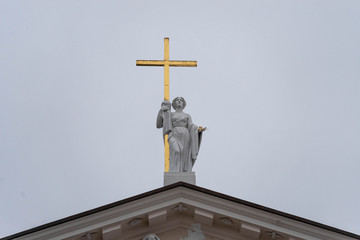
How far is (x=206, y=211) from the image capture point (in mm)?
15109

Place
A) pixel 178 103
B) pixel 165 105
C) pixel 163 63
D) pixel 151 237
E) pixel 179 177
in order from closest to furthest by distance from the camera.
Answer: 1. pixel 151 237
2. pixel 179 177
3. pixel 165 105
4. pixel 178 103
5. pixel 163 63

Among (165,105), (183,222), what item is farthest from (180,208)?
(165,105)

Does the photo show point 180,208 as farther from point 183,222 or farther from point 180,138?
point 180,138

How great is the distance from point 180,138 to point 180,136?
0.05 metres

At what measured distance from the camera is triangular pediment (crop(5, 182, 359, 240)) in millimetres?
14688

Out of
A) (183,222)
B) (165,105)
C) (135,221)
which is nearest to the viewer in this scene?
(135,221)

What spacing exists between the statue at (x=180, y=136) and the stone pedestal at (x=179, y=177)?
37 cm

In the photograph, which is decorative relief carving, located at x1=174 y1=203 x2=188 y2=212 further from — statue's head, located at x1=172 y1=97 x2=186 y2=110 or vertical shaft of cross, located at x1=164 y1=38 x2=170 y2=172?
statue's head, located at x1=172 y1=97 x2=186 y2=110

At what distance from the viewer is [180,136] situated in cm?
1811

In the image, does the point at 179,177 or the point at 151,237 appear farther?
the point at 179,177

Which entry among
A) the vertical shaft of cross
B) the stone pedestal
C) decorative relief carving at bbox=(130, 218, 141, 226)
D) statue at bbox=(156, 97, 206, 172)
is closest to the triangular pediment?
decorative relief carving at bbox=(130, 218, 141, 226)

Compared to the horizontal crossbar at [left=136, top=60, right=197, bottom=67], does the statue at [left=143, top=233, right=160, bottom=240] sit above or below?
below

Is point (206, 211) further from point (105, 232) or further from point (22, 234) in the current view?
point (22, 234)

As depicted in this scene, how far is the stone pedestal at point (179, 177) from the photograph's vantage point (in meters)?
17.1
